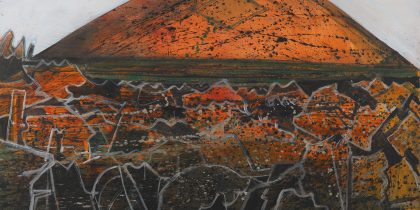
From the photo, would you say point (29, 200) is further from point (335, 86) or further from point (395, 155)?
point (395, 155)

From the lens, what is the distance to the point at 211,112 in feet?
10.3

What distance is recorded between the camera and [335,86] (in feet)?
10.7

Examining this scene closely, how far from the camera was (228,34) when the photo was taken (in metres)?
3.25

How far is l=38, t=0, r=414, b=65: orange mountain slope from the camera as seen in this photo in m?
3.17

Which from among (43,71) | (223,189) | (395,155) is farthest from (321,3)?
(43,71)

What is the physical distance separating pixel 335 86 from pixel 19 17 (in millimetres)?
2527

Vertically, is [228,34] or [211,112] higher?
[228,34]

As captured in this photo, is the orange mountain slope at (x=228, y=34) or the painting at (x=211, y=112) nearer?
the painting at (x=211, y=112)

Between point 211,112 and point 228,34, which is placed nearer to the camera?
point 211,112

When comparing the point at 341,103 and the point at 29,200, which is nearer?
the point at 29,200

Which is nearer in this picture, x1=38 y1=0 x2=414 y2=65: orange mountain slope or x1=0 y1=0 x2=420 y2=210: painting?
x1=0 y1=0 x2=420 y2=210: painting

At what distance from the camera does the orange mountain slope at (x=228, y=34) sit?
→ 3.17 metres

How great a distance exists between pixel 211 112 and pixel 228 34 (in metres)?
0.64

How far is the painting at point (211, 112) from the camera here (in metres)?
3.06
